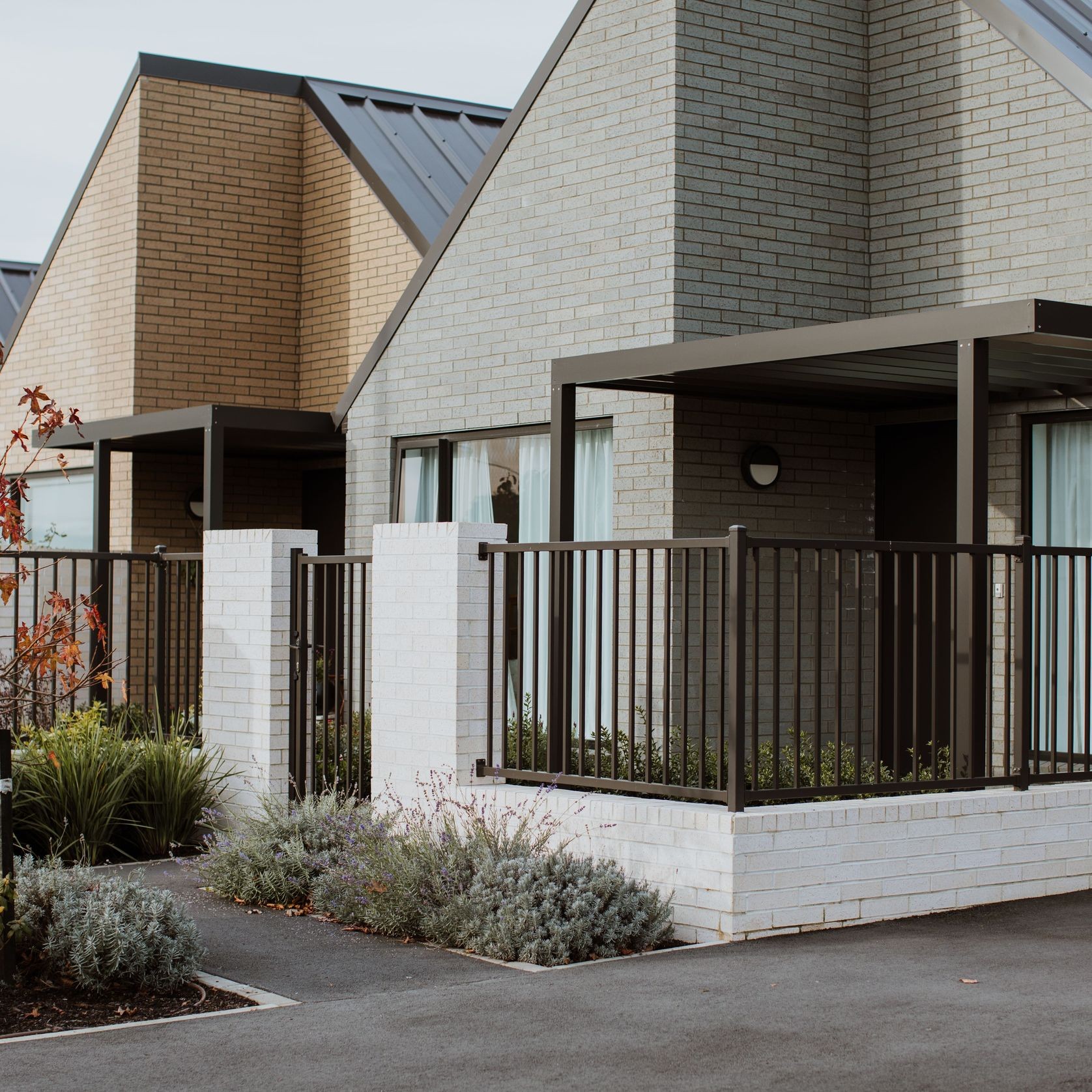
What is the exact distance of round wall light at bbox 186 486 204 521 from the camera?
15539 mm

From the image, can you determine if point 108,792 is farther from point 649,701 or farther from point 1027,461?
point 1027,461

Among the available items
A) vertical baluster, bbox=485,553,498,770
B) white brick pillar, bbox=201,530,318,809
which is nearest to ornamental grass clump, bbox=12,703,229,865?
white brick pillar, bbox=201,530,318,809

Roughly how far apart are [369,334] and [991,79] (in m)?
6.31

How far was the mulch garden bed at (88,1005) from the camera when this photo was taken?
245 inches

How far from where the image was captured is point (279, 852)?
8.60 m

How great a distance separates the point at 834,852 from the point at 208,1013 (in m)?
2.89

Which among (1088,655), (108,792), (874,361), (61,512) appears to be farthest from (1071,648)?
(61,512)

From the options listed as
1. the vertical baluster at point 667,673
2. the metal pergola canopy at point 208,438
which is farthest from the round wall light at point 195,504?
the vertical baluster at point 667,673

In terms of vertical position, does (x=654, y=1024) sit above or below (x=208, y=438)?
below

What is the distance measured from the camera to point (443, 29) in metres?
25.1

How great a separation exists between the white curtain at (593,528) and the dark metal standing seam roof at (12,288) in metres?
10.4

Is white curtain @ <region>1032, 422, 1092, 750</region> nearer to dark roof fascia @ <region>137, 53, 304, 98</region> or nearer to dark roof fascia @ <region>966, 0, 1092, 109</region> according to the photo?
dark roof fascia @ <region>966, 0, 1092, 109</region>

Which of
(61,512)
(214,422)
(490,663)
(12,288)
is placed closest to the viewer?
(490,663)

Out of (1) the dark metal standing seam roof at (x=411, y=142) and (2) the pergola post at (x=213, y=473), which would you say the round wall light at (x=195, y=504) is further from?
(1) the dark metal standing seam roof at (x=411, y=142)
